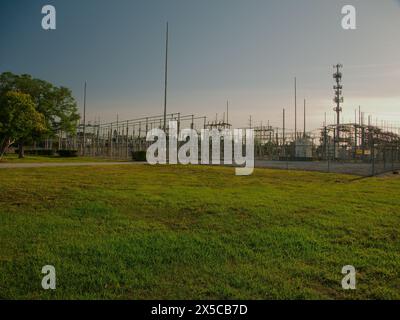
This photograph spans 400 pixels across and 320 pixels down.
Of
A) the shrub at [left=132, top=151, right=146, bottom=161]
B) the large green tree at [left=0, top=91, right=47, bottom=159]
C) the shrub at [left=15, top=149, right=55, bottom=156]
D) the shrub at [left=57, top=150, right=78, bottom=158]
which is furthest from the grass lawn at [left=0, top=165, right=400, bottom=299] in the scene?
the shrub at [left=15, top=149, right=55, bottom=156]

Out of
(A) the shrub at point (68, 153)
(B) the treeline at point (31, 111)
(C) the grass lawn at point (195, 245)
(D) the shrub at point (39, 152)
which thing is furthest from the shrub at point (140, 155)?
(C) the grass lawn at point (195, 245)

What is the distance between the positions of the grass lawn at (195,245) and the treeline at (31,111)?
65.0 ft

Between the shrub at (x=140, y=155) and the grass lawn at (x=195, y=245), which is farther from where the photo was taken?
the shrub at (x=140, y=155)

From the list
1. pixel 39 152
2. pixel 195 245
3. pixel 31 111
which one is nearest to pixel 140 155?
pixel 31 111

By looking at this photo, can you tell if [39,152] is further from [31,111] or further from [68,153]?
[31,111]

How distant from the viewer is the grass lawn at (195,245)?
12.1 ft

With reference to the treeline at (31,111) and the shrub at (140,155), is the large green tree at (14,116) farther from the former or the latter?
the shrub at (140,155)

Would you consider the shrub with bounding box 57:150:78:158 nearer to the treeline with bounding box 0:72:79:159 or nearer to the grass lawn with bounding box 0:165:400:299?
the treeline with bounding box 0:72:79:159

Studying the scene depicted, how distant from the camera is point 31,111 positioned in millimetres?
27094

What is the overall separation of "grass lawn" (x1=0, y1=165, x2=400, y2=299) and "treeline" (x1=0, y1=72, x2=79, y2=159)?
19.8 meters

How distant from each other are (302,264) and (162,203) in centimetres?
397

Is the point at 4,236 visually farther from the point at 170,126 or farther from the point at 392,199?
the point at 170,126

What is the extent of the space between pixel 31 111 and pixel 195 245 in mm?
26162
